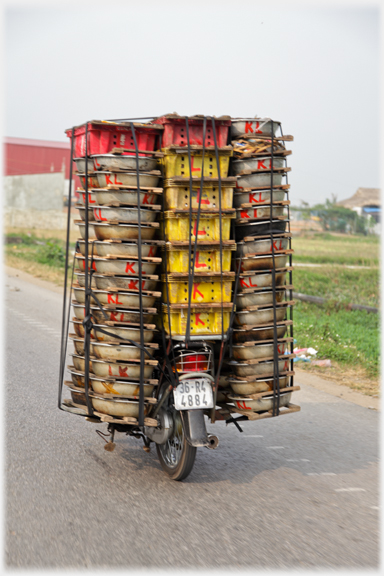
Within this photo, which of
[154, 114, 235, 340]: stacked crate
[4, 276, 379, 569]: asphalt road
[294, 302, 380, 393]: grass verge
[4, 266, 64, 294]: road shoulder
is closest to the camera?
[4, 276, 379, 569]: asphalt road

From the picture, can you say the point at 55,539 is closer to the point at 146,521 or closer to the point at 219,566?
the point at 146,521

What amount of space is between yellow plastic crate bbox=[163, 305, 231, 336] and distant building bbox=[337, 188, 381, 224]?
186 ft

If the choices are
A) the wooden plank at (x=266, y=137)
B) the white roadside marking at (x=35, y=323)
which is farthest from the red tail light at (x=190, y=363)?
the white roadside marking at (x=35, y=323)

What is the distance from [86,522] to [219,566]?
0.88m

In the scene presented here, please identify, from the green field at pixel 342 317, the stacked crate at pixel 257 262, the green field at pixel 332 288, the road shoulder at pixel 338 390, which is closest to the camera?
the stacked crate at pixel 257 262

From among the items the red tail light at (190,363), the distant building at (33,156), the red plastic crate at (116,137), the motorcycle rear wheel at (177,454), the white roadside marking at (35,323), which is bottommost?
the motorcycle rear wheel at (177,454)

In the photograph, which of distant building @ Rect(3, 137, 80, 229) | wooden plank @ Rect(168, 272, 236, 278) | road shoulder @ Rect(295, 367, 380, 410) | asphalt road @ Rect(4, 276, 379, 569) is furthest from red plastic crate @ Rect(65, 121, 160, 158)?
distant building @ Rect(3, 137, 80, 229)

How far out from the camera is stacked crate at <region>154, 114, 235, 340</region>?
14.4 ft

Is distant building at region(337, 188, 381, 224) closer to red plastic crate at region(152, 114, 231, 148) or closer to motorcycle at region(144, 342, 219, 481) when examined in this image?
red plastic crate at region(152, 114, 231, 148)

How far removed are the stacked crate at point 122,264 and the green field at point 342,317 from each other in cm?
462

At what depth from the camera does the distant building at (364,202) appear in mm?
62050

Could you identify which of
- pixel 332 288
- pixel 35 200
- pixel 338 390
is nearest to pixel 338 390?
pixel 338 390

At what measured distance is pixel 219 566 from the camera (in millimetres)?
3250

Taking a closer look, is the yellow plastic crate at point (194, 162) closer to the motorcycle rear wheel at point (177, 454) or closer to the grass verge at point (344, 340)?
the motorcycle rear wheel at point (177, 454)
